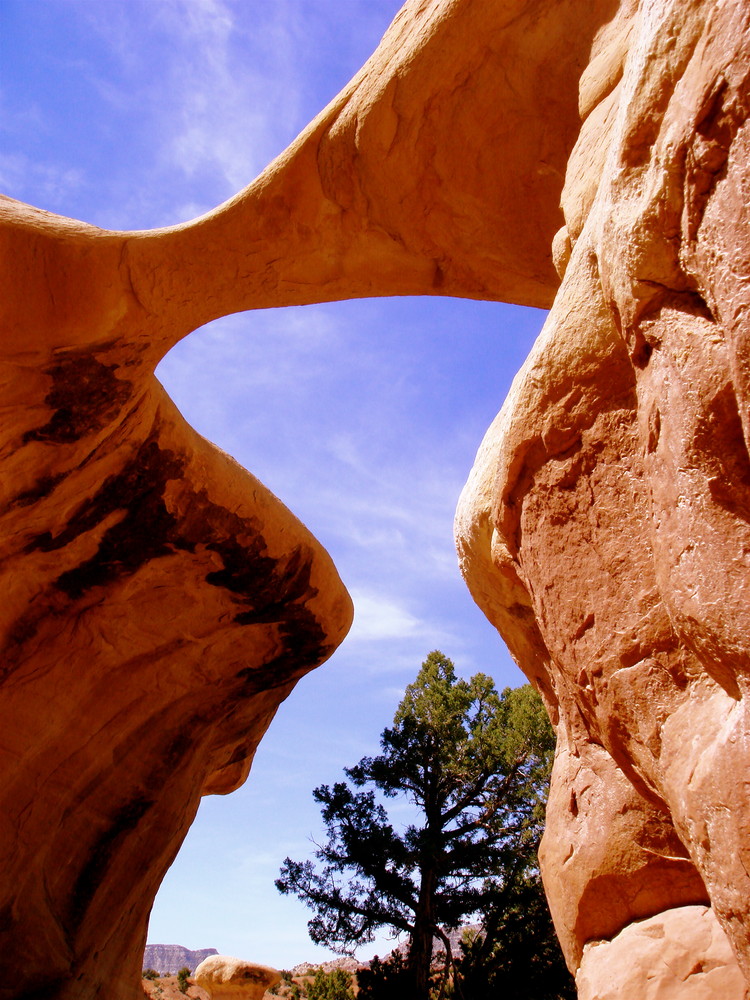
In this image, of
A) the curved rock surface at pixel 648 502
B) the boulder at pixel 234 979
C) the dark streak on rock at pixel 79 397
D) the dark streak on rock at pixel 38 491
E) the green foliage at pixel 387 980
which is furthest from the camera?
the green foliage at pixel 387 980

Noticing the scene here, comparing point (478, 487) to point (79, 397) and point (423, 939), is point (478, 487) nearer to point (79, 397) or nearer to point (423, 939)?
point (79, 397)

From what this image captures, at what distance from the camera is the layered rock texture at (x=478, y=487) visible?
6.23 ft

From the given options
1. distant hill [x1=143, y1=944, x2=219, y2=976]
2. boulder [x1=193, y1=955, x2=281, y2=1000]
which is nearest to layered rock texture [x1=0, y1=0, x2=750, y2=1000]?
boulder [x1=193, y1=955, x2=281, y2=1000]

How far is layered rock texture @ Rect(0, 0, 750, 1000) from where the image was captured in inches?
74.7

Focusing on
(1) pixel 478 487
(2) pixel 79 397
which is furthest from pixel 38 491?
(1) pixel 478 487

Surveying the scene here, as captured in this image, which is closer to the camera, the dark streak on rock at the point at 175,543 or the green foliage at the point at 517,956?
the dark streak on rock at the point at 175,543

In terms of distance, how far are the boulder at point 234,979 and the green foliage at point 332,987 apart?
7.31 ft

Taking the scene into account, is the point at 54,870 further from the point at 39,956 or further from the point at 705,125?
the point at 705,125

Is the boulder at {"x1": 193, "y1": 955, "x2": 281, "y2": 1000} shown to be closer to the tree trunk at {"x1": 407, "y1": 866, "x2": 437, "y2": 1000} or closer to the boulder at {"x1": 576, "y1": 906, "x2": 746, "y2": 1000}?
the tree trunk at {"x1": 407, "y1": 866, "x2": 437, "y2": 1000}

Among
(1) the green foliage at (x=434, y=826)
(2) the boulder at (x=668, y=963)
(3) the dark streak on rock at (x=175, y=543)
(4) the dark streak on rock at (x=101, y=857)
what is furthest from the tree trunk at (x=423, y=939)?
(2) the boulder at (x=668, y=963)

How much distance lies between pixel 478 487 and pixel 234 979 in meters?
9.62

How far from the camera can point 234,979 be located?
10.6 meters

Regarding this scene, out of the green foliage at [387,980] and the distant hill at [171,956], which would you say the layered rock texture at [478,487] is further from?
the distant hill at [171,956]

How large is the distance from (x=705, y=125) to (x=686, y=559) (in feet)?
3.25
